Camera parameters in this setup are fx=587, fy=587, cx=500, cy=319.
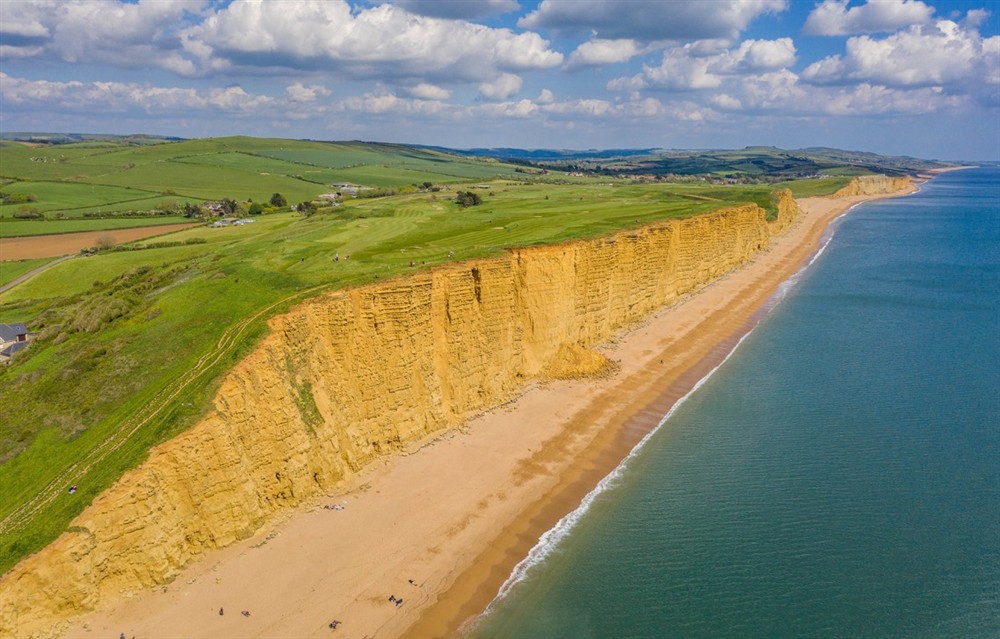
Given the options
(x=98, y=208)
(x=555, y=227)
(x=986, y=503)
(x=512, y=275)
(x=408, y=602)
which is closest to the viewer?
(x=408, y=602)

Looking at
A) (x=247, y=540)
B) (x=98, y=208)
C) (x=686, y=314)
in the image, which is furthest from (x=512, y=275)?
(x=98, y=208)

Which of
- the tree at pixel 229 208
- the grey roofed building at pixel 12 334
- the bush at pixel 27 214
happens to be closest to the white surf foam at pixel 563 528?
the grey roofed building at pixel 12 334

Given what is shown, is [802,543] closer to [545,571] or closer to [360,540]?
[545,571]

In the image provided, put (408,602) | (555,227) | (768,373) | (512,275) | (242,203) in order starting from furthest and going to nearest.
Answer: (242,203) → (555,227) → (768,373) → (512,275) → (408,602)

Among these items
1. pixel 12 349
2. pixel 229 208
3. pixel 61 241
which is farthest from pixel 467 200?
pixel 61 241

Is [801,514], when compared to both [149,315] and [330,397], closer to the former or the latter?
[330,397]

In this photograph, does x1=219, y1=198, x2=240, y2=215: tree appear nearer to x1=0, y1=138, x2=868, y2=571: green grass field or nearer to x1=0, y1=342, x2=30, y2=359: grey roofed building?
x1=0, y1=138, x2=868, y2=571: green grass field
